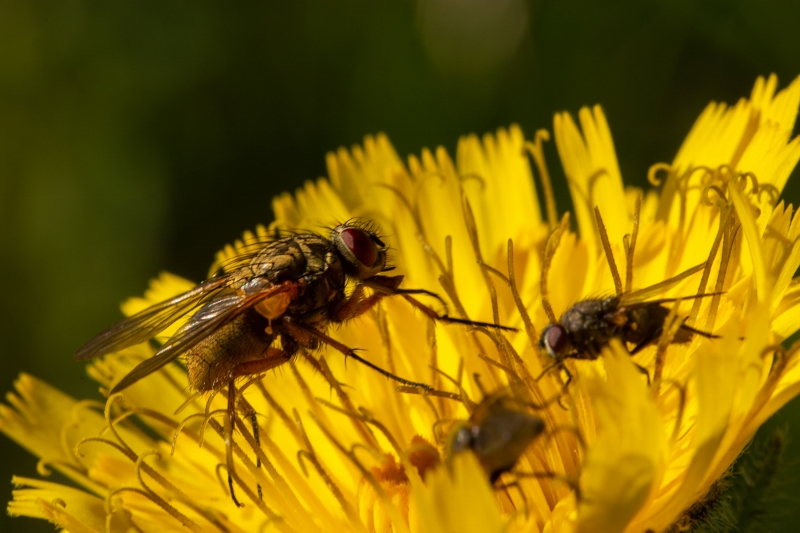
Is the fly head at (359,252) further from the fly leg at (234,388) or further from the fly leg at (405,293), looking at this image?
the fly leg at (234,388)

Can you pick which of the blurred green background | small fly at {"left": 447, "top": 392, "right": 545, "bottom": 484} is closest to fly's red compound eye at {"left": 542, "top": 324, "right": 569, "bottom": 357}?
small fly at {"left": 447, "top": 392, "right": 545, "bottom": 484}

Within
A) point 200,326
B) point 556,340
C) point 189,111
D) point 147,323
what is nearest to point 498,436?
point 556,340

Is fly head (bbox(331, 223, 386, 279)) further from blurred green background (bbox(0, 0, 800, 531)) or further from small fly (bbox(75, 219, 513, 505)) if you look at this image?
blurred green background (bbox(0, 0, 800, 531))

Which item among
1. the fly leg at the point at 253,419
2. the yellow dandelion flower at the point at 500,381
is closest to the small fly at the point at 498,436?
the yellow dandelion flower at the point at 500,381

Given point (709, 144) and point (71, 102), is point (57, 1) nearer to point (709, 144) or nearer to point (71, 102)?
point (71, 102)

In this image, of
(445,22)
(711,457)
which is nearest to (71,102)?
(445,22)

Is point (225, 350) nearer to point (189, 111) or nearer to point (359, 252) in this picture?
point (359, 252)
